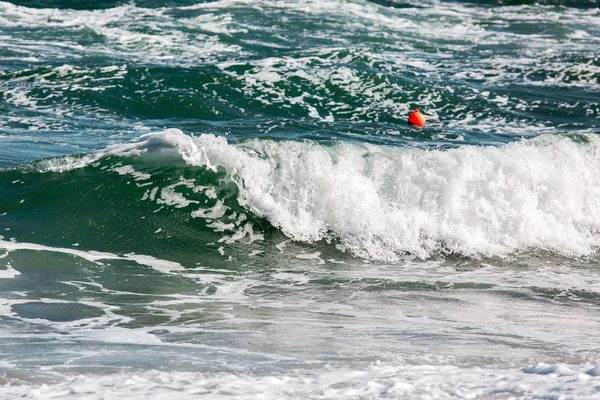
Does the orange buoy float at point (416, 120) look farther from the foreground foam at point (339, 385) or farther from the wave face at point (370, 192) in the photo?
the foreground foam at point (339, 385)

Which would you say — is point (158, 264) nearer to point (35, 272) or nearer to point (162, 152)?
point (35, 272)

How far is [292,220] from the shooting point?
9.52 meters

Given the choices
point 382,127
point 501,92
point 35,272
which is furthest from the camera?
point 501,92

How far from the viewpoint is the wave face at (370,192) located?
Result: 372 inches

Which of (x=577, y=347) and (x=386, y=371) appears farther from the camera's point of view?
(x=577, y=347)

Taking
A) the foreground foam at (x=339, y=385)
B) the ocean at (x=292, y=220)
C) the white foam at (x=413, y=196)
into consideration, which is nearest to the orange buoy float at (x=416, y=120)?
the ocean at (x=292, y=220)

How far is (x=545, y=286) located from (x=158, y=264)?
11.6 ft

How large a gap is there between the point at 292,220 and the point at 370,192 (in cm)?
92

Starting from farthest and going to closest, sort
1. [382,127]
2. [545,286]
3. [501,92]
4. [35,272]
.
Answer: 1. [501,92]
2. [382,127]
3. [545,286]
4. [35,272]

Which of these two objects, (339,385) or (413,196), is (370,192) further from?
(339,385)

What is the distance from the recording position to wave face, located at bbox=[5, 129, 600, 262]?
31.0ft

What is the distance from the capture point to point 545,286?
27.0 feet

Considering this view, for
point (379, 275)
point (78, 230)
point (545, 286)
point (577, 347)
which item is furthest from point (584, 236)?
point (78, 230)

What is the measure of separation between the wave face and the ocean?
0.02 meters
